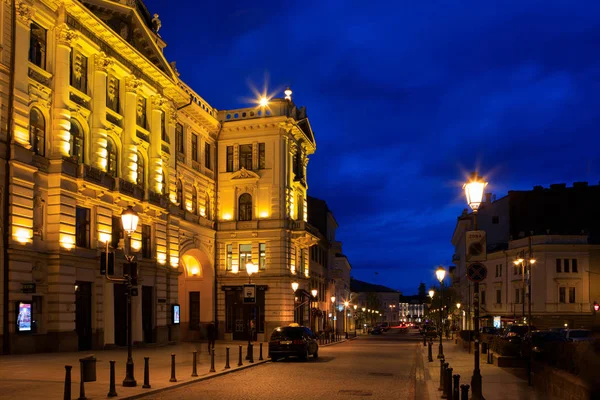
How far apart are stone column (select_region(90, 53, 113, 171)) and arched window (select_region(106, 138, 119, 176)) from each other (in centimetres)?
63

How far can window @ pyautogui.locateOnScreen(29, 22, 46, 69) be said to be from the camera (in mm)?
30094

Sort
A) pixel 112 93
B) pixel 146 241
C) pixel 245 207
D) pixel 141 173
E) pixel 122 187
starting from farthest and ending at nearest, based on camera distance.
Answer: pixel 245 207 < pixel 146 241 < pixel 141 173 < pixel 112 93 < pixel 122 187

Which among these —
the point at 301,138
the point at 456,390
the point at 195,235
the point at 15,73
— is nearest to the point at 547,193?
the point at 301,138

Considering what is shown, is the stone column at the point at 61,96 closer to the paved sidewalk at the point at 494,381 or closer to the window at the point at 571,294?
the paved sidewalk at the point at 494,381

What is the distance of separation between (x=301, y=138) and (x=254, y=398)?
4297 centimetres

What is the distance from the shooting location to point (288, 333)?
30.7 meters

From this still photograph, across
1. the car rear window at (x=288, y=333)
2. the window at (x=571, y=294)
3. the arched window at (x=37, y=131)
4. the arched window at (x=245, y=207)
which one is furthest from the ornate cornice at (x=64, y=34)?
the window at (x=571, y=294)

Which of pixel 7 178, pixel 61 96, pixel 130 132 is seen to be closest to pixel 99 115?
pixel 130 132

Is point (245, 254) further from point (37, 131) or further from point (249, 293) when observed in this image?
point (37, 131)

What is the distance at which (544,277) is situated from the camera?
6756 centimetres

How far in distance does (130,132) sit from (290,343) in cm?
1497

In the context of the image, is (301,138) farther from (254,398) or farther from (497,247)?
(254,398)

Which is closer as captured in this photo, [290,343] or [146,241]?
[290,343]

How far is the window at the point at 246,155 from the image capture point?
179ft
